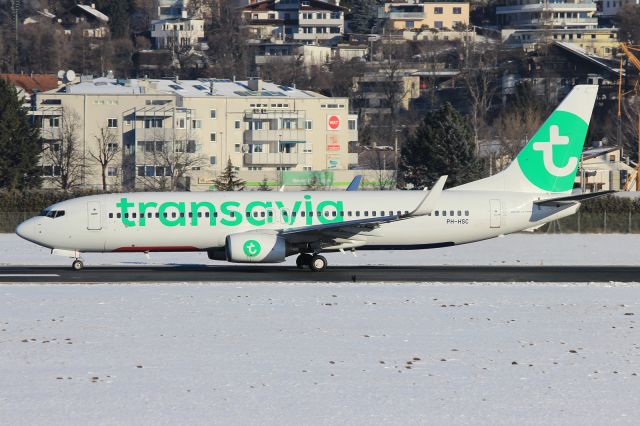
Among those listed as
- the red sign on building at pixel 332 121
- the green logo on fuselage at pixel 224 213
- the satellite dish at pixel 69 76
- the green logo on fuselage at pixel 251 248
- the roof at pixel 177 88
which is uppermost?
the satellite dish at pixel 69 76

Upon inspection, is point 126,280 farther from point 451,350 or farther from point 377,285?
point 451,350

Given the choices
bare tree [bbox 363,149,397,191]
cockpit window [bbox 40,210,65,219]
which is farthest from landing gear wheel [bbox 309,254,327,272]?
bare tree [bbox 363,149,397,191]

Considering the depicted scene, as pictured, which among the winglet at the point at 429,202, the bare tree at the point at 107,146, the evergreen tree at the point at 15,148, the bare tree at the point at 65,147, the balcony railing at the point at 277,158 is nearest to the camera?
the winglet at the point at 429,202

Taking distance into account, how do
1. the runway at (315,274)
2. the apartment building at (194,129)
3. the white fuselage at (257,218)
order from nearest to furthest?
the runway at (315,274)
the white fuselage at (257,218)
the apartment building at (194,129)

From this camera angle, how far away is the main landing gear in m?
45.8

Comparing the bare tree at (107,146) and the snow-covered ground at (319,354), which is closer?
the snow-covered ground at (319,354)

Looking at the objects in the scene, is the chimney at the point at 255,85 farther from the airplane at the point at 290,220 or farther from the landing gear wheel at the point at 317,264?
the landing gear wheel at the point at 317,264

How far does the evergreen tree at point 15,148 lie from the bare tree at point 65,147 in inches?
271

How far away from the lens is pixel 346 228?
44.6m

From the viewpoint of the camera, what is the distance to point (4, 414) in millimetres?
23078

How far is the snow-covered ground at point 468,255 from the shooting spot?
169 ft

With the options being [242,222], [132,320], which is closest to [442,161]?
[242,222]

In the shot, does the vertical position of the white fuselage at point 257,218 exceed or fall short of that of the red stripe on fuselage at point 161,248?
it exceeds it

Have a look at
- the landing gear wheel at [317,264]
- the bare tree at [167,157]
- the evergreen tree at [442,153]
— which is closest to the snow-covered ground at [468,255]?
the landing gear wheel at [317,264]
